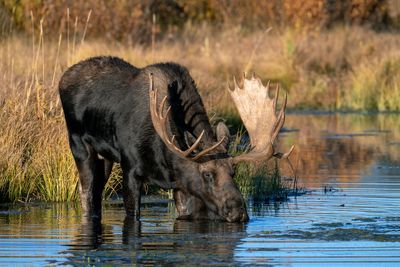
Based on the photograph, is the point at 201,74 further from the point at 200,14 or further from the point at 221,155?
the point at 200,14

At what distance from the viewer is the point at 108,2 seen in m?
42.2

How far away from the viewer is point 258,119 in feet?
43.5

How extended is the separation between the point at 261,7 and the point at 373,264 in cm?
3676

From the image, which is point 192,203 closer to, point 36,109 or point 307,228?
point 307,228

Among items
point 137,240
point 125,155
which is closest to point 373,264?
point 137,240

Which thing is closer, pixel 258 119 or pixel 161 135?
pixel 161 135

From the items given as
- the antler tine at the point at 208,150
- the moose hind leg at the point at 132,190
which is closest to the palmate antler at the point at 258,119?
the antler tine at the point at 208,150

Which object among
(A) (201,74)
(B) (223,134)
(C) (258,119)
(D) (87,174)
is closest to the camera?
(B) (223,134)

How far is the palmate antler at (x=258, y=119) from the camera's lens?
13.0m

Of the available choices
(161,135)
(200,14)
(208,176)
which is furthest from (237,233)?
(200,14)

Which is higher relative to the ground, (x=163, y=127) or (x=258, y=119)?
(x=258, y=119)

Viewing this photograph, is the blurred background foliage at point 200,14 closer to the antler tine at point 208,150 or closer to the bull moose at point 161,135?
the bull moose at point 161,135

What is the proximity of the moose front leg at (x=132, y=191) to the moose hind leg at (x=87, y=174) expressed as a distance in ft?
2.80

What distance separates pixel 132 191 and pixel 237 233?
1579mm
